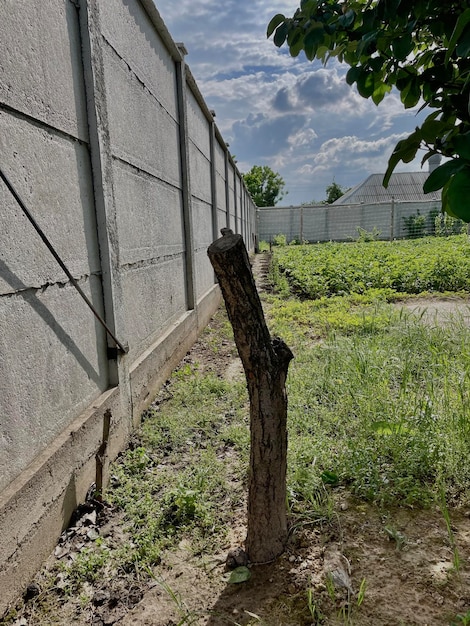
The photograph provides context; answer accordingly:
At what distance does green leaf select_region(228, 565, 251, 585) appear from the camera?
1.58m

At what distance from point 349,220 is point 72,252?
2316 centimetres

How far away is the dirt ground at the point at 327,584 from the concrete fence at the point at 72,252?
1.48 ft

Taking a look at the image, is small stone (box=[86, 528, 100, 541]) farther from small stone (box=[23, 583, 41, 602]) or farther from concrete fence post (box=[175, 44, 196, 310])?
concrete fence post (box=[175, 44, 196, 310])

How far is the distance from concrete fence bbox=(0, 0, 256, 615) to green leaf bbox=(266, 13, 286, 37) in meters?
0.96

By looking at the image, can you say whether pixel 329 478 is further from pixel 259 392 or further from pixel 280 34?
pixel 280 34

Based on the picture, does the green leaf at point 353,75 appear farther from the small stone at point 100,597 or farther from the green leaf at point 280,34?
the small stone at point 100,597

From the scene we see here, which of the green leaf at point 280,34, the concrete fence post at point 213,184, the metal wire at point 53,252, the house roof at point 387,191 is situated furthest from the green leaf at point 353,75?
the house roof at point 387,191

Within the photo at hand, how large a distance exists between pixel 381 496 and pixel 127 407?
1.60m

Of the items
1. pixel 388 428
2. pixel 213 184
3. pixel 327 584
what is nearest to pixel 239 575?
pixel 327 584

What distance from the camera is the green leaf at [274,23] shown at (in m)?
1.28

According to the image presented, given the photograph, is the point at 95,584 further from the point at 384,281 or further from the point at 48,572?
the point at 384,281

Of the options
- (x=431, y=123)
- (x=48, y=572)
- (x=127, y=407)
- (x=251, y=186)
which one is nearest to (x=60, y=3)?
(x=431, y=123)

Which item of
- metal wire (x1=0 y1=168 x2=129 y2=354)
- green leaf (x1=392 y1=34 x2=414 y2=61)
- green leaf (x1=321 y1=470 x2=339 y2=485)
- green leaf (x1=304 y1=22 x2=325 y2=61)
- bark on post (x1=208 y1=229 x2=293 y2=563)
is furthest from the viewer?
green leaf (x1=321 y1=470 x2=339 y2=485)

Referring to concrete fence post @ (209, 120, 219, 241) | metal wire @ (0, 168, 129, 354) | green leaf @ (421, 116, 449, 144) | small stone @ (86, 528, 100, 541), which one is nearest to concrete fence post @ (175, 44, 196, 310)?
concrete fence post @ (209, 120, 219, 241)
